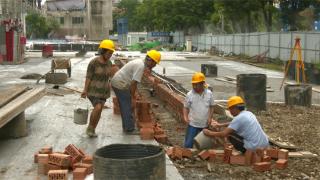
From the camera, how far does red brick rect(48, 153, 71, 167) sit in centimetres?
760

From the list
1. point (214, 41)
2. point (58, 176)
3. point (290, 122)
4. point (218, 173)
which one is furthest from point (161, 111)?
point (214, 41)

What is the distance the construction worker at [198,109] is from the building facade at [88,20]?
424ft

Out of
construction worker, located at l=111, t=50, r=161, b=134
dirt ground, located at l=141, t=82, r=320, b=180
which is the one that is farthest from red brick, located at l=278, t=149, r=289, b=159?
construction worker, located at l=111, t=50, r=161, b=134

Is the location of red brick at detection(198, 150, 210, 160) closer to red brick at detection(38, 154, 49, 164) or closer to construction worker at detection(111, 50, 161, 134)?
construction worker at detection(111, 50, 161, 134)

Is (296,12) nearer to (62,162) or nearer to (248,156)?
(248,156)

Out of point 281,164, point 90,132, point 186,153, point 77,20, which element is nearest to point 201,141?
point 186,153

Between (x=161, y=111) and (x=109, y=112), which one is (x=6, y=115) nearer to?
(x=109, y=112)

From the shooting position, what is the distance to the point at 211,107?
927 centimetres

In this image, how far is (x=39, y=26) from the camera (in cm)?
12112

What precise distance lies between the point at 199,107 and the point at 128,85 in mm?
1535

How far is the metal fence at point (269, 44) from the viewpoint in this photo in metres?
32.7

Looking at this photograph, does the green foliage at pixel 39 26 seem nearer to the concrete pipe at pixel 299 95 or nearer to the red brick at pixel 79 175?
the concrete pipe at pixel 299 95

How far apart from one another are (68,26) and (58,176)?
451 ft

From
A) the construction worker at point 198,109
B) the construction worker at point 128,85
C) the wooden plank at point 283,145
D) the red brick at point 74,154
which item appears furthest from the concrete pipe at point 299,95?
the red brick at point 74,154
